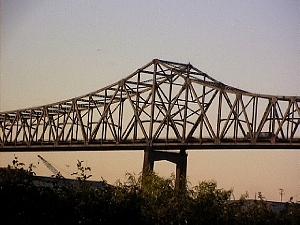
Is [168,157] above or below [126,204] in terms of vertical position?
above

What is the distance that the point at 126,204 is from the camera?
6050 cm

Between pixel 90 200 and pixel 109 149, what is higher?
pixel 109 149

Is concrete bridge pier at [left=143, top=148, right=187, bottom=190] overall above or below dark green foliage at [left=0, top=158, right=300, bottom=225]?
above

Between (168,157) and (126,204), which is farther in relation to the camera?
(168,157)

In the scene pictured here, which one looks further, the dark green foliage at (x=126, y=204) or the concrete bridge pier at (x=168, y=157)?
the concrete bridge pier at (x=168, y=157)

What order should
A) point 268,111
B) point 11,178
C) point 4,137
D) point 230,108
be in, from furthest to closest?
1. point 4,137
2. point 230,108
3. point 268,111
4. point 11,178

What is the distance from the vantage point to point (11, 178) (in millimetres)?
55531

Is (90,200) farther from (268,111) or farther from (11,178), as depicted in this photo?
(268,111)

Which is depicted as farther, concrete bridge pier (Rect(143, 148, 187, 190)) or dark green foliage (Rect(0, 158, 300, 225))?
concrete bridge pier (Rect(143, 148, 187, 190))

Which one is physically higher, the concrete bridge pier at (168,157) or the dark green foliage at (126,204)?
the concrete bridge pier at (168,157)

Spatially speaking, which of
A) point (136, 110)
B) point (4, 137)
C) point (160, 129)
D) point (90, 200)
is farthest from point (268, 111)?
point (4, 137)

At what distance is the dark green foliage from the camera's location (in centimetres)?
5447

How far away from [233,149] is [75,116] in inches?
1594

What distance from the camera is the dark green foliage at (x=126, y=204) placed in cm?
5447
